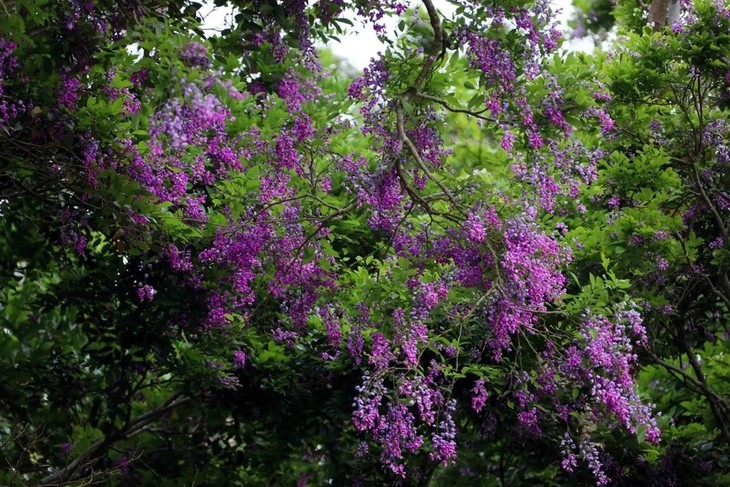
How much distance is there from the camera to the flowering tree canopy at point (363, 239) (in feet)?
18.6

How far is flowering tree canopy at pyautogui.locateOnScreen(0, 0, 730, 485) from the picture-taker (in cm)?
568

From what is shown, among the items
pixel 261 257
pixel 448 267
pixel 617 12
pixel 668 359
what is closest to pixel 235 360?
pixel 261 257

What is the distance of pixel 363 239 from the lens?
353 inches

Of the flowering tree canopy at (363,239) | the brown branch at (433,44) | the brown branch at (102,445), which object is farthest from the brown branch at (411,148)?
the brown branch at (102,445)

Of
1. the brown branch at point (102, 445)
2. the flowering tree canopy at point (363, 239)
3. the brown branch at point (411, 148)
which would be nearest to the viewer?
the brown branch at point (411, 148)

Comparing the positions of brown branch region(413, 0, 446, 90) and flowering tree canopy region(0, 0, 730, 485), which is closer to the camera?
brown branch region(413, 0, 446, 90)

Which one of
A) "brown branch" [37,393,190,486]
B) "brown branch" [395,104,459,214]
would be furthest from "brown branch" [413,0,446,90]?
"brown branch" [37,393,190,486]

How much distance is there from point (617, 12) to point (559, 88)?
542cm

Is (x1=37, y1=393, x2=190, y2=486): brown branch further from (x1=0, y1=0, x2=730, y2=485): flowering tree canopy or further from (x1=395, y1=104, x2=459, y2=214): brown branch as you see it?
(x1=395, y1=104, x2=459, y2=214): brown branch

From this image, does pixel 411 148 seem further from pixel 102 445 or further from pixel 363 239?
pixel 102 445

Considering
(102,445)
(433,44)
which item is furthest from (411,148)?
(102,445)

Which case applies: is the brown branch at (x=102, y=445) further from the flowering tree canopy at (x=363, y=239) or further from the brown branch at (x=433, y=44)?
the brown branch at (x=433, y=44)

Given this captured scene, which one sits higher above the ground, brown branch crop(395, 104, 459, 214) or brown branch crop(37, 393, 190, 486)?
brown branch crop(395, 104, 459, 214)

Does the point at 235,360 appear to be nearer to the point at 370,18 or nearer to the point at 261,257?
the point at 261,257
